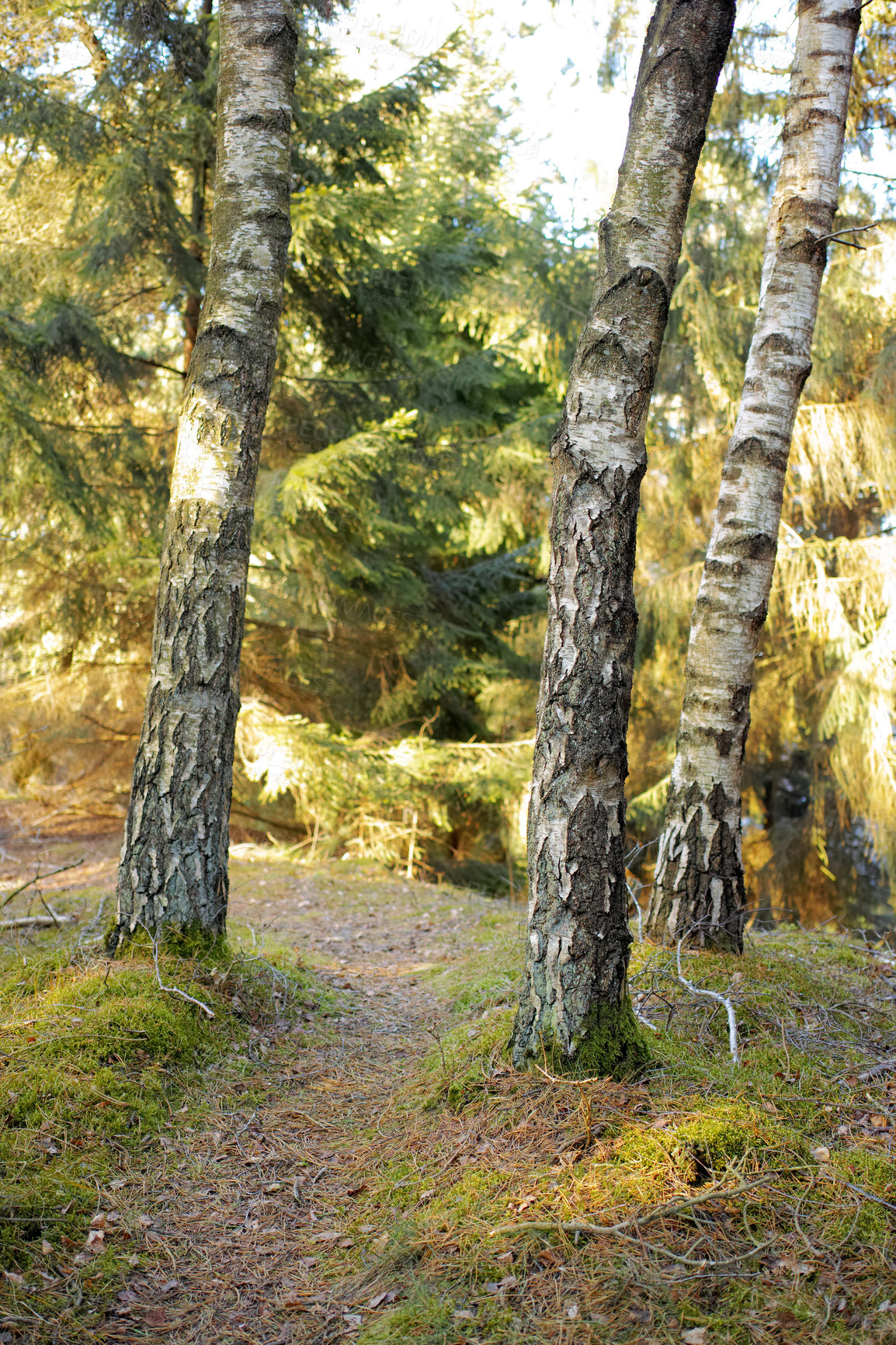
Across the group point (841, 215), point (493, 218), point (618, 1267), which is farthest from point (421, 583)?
point (618, 1267)

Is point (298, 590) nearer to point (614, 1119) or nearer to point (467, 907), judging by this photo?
point (467, 907)

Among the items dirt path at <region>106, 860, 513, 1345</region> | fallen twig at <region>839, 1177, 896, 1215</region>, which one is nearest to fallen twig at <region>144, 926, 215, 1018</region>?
dirt path at <region>106, 860, 513, 1345</region>

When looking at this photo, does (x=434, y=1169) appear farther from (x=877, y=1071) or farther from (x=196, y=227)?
(x=196, y=227)

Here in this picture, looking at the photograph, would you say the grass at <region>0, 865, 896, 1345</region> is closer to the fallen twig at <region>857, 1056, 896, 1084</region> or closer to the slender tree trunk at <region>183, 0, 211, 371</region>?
the fallen twig at <region>857, 1056, 896, 1084</region>

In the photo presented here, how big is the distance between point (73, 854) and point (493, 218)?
26.6 feet

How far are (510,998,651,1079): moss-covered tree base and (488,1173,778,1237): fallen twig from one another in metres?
0.53

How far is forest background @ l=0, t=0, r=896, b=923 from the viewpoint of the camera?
22.9ft

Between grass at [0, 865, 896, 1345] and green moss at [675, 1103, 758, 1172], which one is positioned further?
green moss at [675, 1103, 758, 1172]

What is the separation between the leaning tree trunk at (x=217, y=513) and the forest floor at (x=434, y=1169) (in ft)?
1.42

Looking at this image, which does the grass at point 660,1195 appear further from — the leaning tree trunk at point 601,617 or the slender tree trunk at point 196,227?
the slender tree trunk at point 196,227

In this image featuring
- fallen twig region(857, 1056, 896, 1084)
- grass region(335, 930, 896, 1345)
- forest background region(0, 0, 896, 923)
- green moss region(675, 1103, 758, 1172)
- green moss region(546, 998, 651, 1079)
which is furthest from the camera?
forest background region(0, 0, 896, 923)

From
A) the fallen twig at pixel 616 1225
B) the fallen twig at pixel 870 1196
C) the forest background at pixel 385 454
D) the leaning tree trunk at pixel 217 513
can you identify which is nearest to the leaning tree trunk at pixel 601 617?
the fallen twig at pixel 616 1225

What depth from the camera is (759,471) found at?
14.1 ft

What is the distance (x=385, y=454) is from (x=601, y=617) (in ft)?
16.8
